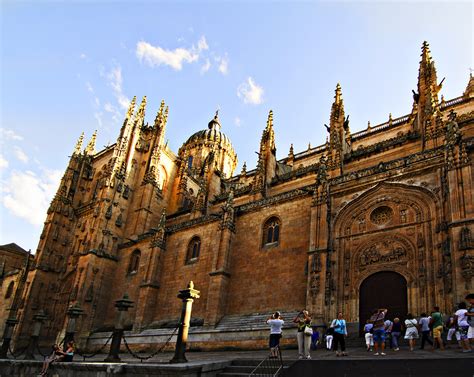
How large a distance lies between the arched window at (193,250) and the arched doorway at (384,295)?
11306 mm

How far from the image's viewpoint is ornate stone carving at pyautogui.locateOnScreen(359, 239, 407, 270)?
16.4 m

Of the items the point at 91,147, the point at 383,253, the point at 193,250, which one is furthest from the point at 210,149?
the point at 383,253

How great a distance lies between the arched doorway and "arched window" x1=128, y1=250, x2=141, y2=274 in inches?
707

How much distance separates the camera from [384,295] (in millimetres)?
16109

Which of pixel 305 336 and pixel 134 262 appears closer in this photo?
pixel 305 336

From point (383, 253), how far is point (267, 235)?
22.5ft

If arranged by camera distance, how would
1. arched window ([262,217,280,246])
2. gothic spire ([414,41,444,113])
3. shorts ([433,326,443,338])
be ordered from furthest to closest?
1. gothic spire ([414,41,444,113])
2. arched window ([262,217,280,246])
3. shorts ([433,326,443,338])

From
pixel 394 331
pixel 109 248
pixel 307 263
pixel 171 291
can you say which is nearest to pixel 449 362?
pixel 394 331

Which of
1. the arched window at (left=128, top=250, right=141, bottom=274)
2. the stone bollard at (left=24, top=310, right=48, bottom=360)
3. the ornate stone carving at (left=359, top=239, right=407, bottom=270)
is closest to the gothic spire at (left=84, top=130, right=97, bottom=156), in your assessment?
the arched window at (left=128, top=250, right=141, bottom=274)

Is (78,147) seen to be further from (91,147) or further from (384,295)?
(384,295)

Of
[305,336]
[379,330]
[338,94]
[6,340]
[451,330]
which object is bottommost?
[6,340]

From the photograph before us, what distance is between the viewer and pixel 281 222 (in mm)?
21281

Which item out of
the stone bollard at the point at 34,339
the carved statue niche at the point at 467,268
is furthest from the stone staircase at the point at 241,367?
the stone bollard at the point at 34,339

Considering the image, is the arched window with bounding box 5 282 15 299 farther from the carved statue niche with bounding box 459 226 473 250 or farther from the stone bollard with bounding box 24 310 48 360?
the carved statue niche with bounding box 459 226 473 250
